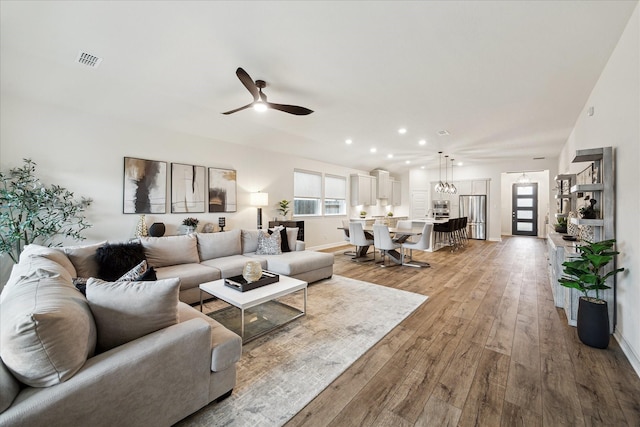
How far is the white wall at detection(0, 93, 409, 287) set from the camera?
128 inches

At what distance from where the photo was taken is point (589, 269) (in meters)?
2.50

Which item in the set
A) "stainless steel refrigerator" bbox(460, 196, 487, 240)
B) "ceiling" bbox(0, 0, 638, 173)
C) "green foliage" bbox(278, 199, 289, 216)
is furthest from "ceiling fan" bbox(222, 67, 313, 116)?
"stainless steel refrigerator" bbox(460, 196, 487, 240)

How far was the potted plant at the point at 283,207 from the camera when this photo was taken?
6350mm

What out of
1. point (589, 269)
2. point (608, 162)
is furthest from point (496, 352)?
point (608, 162)

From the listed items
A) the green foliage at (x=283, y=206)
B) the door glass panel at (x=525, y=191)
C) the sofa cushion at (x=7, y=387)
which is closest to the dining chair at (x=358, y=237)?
the green foliage at (x=283, y=206)

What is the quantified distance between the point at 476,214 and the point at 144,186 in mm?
9979

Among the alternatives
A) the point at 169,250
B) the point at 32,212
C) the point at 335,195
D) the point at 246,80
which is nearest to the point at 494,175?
the point at 335,195

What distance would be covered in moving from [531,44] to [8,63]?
5.44 metres

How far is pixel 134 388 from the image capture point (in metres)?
1.24

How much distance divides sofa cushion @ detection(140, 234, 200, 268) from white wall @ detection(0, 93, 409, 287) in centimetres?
102

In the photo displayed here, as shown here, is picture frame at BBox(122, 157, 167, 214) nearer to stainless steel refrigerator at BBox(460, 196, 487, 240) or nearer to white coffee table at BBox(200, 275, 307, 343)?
white coffee table at BBox(200, 275, 307, 343)

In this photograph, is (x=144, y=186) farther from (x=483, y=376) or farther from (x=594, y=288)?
(x=594, y=288)

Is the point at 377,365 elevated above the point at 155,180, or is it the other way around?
the point at 155,180

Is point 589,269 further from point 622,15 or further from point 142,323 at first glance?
point 142,323
